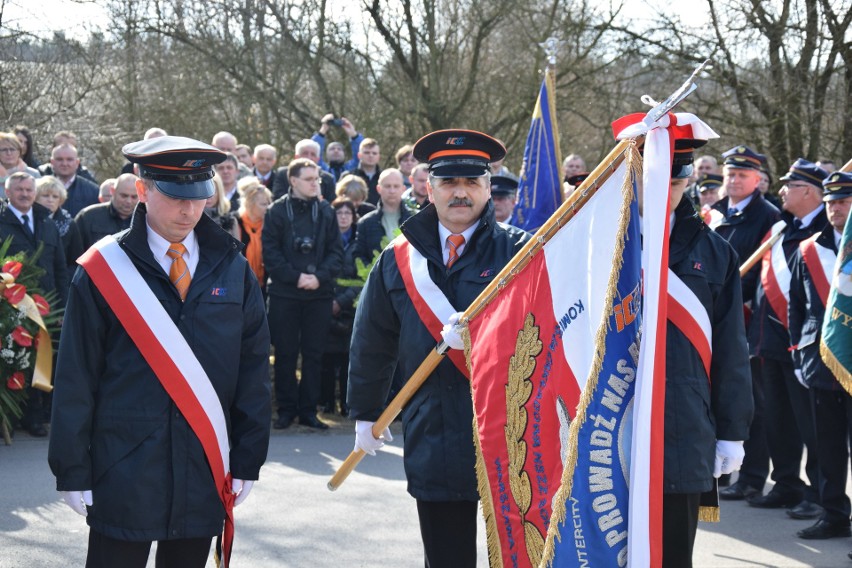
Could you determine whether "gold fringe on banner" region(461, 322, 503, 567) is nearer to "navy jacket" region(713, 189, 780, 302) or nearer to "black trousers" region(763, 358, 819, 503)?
"black trousers" region(763, 358, 819, 503)

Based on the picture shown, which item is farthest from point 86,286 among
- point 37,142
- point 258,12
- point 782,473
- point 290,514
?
point 258,12

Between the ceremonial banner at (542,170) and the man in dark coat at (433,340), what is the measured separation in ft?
17.9

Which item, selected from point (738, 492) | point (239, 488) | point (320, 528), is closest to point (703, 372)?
point (239, 488)

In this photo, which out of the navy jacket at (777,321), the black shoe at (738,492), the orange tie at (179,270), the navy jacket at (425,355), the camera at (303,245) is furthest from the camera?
the camera at (303,245)

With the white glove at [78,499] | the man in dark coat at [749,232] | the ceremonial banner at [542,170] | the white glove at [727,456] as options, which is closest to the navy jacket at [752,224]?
the man in dark coat at [749,232]

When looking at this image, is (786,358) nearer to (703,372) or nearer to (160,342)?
(703,372)

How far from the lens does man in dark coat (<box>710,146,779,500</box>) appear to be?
27.3ft

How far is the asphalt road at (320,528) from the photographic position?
6387 mm

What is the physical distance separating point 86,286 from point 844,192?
16.2ft

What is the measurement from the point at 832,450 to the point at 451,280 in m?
3.66

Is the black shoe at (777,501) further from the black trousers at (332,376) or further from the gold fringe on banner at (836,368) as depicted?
the black trousers at (332,376)

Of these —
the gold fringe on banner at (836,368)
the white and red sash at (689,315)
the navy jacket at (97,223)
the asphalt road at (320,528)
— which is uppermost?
the navy jacket at (97,223)

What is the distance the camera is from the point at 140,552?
4184 millimetres

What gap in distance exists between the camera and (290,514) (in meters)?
7.29
